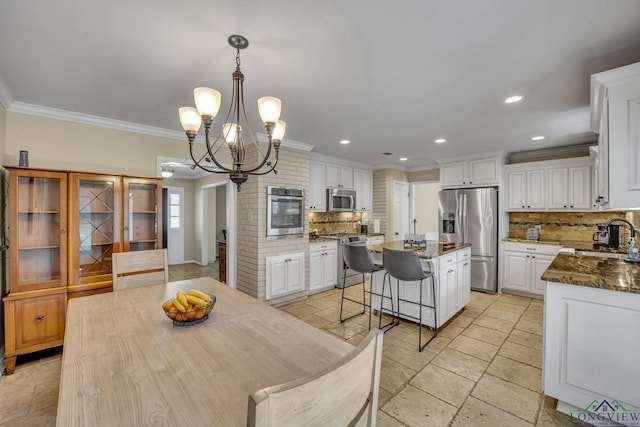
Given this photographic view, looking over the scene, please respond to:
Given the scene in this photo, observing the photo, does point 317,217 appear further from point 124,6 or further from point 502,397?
point 124,6

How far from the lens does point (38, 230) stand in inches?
105

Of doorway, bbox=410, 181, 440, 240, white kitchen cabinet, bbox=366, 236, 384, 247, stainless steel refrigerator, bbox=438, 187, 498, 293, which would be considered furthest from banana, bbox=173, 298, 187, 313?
doorway, bbox=410, 181, 440, 240

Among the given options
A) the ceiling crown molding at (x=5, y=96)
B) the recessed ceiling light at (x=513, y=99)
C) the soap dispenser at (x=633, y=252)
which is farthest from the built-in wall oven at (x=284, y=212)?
the soap dispenser at (x=633, y=252)

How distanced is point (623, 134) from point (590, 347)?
1.39 metres

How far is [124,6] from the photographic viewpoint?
143 centimetres

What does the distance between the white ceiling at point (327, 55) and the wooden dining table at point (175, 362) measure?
5.44ft

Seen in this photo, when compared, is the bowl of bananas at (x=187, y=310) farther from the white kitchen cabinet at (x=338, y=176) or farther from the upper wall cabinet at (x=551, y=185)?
the upper wall cabinet at (x=551, y=185)

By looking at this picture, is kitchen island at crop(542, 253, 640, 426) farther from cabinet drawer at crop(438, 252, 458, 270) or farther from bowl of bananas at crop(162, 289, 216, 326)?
bowl of bananas at crop(162, 289, 216, 326)

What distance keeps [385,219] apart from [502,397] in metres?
4.26

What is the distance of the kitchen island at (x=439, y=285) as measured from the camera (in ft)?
9.88

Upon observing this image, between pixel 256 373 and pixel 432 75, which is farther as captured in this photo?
pixel 432 75

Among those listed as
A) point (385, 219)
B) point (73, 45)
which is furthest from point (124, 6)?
point (385, 219)

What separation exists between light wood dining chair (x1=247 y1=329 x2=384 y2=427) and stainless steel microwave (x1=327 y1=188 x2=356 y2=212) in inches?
176

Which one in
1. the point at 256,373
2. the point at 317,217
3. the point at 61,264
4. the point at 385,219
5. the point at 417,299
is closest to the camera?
the point at 256,373
